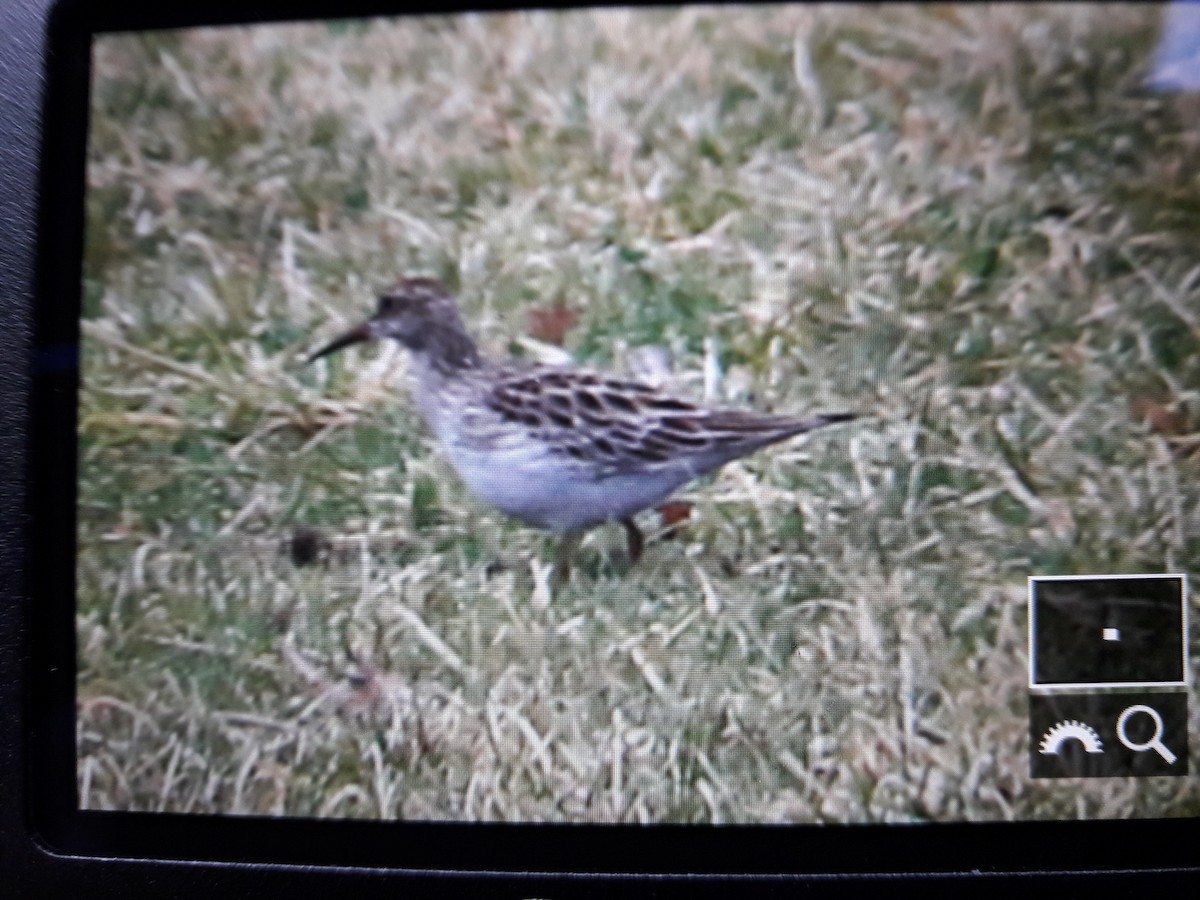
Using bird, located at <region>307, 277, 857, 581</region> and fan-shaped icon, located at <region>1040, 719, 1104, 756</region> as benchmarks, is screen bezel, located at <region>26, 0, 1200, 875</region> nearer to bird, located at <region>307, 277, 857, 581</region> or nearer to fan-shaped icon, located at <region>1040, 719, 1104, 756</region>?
fan-shaped icon, located at <region>1040, 719, 1104, 756</region>

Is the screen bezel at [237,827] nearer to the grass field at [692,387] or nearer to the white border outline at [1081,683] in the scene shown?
the grass field at [692,387]

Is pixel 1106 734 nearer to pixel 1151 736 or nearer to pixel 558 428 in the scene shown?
pixel 1151 736

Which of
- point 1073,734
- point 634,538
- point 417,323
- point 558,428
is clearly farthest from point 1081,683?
point 417,323

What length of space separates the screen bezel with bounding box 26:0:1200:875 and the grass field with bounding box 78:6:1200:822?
2cm

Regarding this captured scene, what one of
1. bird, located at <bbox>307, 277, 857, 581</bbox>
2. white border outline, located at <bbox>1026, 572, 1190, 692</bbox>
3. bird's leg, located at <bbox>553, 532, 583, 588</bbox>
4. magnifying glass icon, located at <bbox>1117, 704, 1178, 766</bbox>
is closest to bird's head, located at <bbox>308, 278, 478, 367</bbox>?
bird, located at <bbox>307, 277, 857, 581</bbox>

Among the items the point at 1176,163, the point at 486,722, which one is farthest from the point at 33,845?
the point at 1176,163

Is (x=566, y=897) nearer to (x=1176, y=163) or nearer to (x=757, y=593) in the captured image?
(x=757, y=593)

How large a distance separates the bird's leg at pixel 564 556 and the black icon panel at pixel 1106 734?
18.3 inches

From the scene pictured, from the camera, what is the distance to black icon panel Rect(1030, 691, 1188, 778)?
832 mm

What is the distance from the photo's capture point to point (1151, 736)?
84 cm

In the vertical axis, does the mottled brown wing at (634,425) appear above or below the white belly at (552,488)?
above

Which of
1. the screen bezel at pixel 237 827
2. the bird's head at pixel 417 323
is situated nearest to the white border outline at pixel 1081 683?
the screen bezel at pixel 237 827

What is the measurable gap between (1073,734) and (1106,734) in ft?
0.11

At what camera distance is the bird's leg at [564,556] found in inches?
33.1
